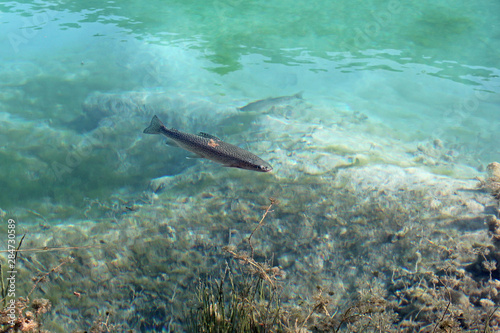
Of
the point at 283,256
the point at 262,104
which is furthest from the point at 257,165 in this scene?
the point at 262,104

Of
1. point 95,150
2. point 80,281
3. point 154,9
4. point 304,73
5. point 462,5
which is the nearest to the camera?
point 80,281

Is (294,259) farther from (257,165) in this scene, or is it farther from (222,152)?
(222,152)

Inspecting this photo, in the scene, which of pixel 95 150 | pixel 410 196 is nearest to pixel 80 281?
pixel 410 196

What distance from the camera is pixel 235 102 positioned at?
1243 centimetres

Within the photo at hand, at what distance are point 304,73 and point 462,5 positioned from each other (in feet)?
32.6

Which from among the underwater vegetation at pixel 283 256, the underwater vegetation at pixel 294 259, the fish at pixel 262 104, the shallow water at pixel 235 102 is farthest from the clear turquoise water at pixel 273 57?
the underwater vegetation at pixel 294 259

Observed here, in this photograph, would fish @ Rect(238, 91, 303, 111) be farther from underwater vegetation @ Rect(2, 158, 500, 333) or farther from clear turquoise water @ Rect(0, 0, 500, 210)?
underwater vegetation @ Rect(2, 158, 500, 333)

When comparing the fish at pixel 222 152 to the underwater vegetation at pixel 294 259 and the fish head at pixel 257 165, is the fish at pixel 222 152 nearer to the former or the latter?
the fish head at pixel 257 165

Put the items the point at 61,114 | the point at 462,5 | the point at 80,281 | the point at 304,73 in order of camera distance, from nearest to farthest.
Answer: the point at 80,281 → the point at 61,114 → the point at 462,5 → the point at 304,73

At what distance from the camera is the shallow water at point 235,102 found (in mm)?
5086

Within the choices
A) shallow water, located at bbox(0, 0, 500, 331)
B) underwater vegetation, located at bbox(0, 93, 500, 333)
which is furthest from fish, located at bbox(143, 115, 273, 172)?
shallow water, located at bbox(0, 0, 500, 331)

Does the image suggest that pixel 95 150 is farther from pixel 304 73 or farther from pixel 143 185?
pixel 304 73

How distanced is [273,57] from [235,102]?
24.8ft

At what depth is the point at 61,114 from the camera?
36.3 ft
